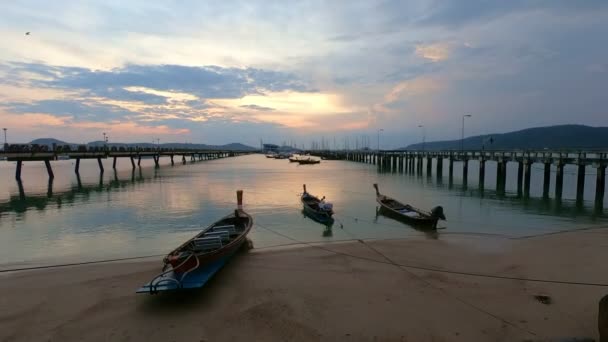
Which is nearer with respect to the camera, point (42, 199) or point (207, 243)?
point (207, 243)

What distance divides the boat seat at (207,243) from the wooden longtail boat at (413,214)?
14.8 metres

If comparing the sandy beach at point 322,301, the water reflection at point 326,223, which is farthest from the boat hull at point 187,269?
the water reflection at point 326,223

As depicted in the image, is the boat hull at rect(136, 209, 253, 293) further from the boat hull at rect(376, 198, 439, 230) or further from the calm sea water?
the boat hull at rect(376, 198, 439, 230)

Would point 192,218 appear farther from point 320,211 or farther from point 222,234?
point 222,234

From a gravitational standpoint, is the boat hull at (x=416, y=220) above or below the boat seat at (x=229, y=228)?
below

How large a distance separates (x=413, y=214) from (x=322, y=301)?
16.1 meters

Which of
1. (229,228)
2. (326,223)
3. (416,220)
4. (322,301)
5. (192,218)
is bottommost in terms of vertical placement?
(192,218)

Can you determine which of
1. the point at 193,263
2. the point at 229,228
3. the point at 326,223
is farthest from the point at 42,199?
the point at 193,263

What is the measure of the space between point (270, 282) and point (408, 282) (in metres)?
5.21

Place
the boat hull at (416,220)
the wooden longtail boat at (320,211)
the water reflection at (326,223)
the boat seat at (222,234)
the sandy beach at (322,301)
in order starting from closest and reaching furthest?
the sandy beach at (322,301) < the boat seat at (222,234) < the water reflection at (326,223) < the boat hull at (416,220) < the wooden longtail boat at (320,211)

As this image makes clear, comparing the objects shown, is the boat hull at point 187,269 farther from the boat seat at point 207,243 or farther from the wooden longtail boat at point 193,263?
the boat seat at point 207,243

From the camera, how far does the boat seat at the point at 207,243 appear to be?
1342cm

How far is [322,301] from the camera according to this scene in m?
11.0

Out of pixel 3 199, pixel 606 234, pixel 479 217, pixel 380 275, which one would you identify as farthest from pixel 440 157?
pixel 3 199
